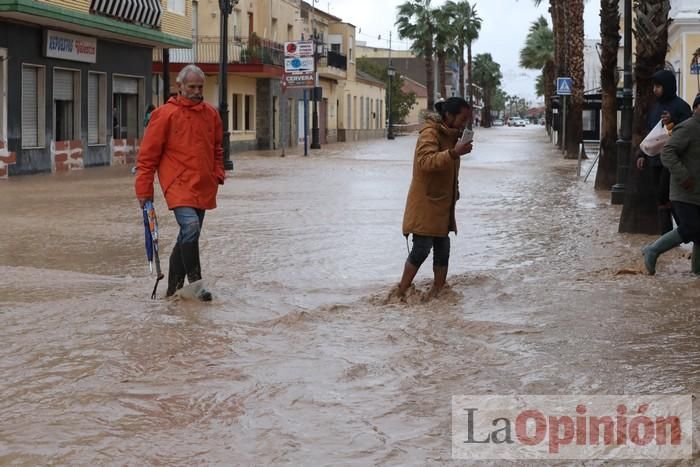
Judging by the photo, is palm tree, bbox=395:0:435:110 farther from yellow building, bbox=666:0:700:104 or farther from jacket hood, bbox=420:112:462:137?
jacket hood, bbox=420:112:462:137

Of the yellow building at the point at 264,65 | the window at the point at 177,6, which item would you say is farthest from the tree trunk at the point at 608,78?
the window at the point at 177,6

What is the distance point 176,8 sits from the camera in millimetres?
36625

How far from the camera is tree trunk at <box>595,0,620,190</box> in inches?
787

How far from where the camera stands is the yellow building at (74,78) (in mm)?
25547

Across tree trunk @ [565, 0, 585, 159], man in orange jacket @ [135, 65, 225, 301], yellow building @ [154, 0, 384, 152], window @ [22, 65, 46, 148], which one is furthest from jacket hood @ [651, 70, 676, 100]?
yellow building @ [154, 0, 384, 152]

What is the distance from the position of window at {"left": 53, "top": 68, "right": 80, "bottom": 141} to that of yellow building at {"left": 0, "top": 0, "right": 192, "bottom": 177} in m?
0.03

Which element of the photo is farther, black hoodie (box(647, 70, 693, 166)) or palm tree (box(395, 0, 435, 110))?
palm tree (box(395, 0, 435, 110))

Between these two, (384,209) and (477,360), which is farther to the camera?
(384,209)

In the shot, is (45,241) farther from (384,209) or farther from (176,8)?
(176,8)

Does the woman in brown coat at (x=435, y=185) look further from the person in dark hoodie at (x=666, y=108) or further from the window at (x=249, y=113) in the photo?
the window at (x=249, y=113)

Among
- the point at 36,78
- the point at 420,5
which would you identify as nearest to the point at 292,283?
the point at 36,78

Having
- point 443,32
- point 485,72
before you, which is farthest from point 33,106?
point 485,72

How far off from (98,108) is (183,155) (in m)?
24.0

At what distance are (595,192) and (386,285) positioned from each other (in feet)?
37.8
